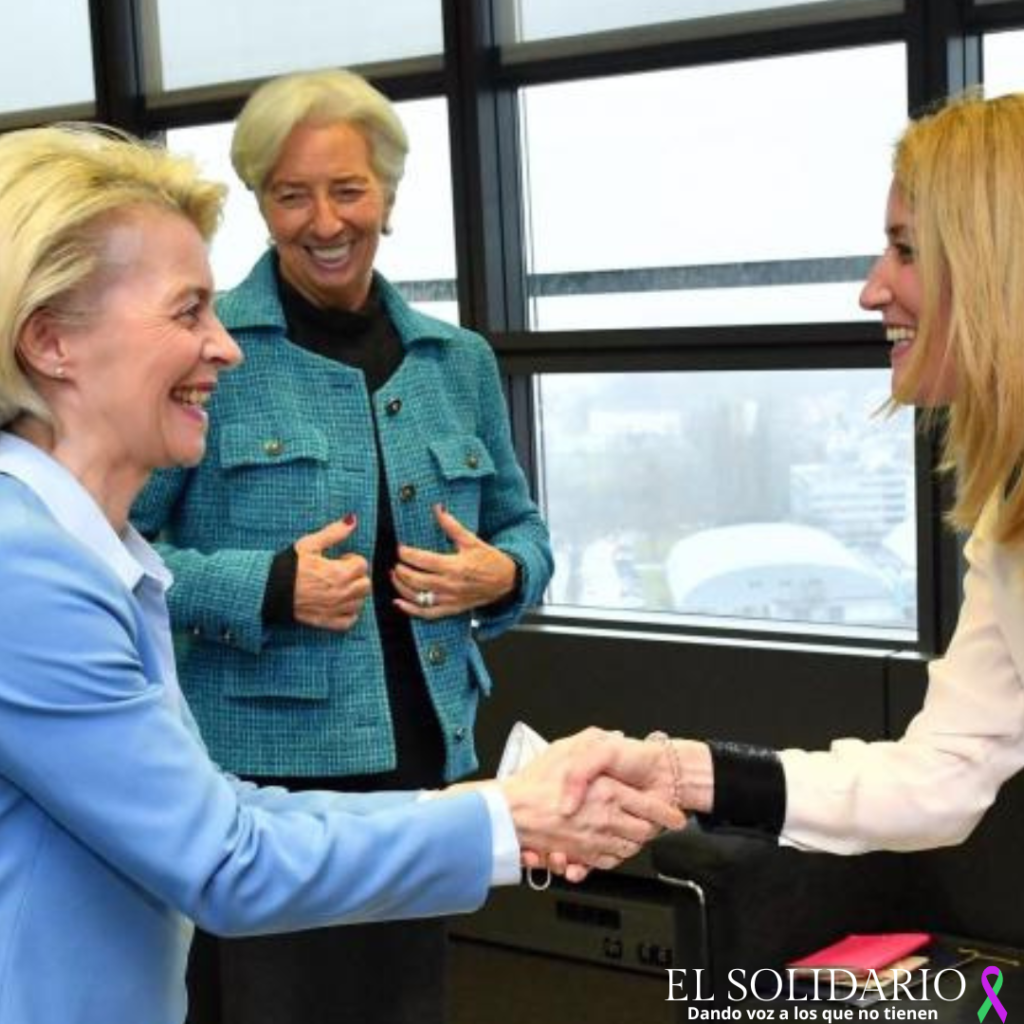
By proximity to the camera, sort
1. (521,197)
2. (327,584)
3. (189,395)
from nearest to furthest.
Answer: (189,395)
(327,584)
(521,197)

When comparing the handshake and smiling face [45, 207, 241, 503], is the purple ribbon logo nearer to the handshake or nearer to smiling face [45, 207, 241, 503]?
the handshake

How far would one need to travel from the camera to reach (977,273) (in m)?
1.95

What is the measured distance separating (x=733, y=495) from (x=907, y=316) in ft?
6.71

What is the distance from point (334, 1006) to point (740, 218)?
226cm

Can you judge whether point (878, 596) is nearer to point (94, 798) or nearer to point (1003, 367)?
point (1003, 367)

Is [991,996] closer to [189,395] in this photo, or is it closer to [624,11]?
[189,395]

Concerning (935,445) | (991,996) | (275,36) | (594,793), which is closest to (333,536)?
(594,793)

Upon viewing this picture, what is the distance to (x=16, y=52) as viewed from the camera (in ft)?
18.1

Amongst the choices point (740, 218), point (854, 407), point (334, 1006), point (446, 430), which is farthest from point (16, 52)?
point (334, 1006)

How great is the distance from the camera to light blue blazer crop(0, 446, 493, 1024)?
1.46 metres

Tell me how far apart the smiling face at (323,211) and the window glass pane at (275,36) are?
1.91 metres

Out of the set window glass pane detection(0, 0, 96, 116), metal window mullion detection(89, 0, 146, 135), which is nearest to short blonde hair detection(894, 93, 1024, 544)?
metal window mullion detection(89, 0, 146, 135)

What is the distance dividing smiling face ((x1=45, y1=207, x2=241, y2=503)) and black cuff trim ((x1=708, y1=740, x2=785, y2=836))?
3.16 feet

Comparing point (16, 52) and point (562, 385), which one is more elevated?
point (16, 52)
